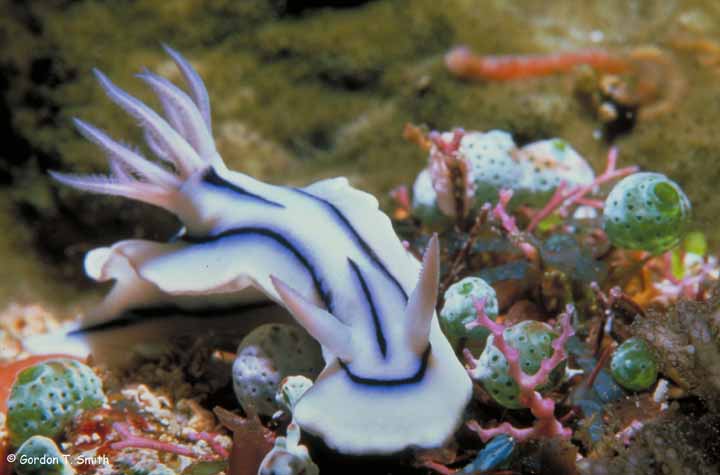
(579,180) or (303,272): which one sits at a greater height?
(303,272)

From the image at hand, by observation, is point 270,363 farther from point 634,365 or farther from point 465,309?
point 634,365

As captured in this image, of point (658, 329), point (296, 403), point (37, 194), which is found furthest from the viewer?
point (37, 194)

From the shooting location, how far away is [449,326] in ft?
7.81

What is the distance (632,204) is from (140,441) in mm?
1923

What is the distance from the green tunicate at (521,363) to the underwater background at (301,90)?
1.80 m

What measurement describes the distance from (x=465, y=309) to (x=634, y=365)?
22.3 inches

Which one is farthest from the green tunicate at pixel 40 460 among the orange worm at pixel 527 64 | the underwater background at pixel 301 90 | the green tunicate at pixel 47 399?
the orange worm at pixel 527 64

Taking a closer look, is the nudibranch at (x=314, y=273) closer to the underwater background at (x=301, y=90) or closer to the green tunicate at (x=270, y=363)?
the green tunicate at (x=270, y=363)

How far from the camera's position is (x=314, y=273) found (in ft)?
8.02

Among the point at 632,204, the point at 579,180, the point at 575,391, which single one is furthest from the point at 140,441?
the point at 579,180

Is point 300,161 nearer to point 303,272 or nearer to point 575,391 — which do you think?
point 303,272

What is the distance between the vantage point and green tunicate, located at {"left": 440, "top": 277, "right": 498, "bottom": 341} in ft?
7.65

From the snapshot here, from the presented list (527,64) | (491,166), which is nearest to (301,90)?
(527,64)

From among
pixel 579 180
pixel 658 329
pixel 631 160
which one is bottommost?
pixel 631 160
